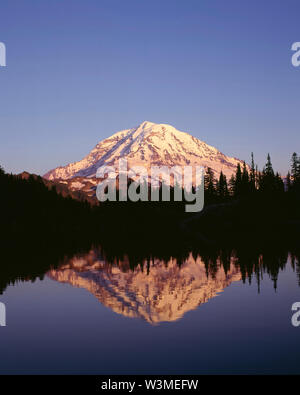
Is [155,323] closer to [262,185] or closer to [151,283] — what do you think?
[151,283]

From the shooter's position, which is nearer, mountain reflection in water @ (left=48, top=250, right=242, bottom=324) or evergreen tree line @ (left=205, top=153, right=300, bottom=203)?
mountain reflection in water @ (left=48, top=250, right=242, bottom=324)

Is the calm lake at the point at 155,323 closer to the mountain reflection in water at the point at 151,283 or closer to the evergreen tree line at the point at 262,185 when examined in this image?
the mountain reflection in water at the point at 151,283

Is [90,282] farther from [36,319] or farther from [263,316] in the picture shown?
[263,316]

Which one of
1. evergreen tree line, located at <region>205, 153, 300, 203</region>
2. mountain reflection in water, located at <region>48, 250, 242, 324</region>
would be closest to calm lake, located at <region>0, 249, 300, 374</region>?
mountain reflection in water, located at <region>48, 250, 242, 324</region>

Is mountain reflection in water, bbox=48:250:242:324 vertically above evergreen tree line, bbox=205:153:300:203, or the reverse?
evergreen tree line, bbox=205:153:300:203

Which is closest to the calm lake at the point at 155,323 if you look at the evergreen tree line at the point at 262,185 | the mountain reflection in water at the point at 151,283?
the mountain reflection in water at the point at 151,283

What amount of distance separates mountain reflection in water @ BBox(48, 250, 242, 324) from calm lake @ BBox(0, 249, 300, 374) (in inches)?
3.1

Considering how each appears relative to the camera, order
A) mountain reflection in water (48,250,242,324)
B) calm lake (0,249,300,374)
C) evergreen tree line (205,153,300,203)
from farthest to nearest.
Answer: evergreen tree line (205,153,300,203)
mountain reflection in water (48,250,242,324)
calm lake (0,249,300,374)

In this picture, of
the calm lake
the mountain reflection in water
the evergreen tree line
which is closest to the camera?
the calm lake

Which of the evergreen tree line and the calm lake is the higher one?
the evergreen tree line

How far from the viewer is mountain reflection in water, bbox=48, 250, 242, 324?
2962 centimetres

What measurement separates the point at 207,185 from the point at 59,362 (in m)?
167

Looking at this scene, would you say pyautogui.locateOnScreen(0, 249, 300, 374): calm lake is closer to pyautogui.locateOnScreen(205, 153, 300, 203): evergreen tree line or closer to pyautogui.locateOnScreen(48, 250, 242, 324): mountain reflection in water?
pyautogui.locateOnScreen(48, 250, 242, 324): mountain reflection in water

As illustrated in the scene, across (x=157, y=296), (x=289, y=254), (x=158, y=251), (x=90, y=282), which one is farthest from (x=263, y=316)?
(x=158, y=251)
